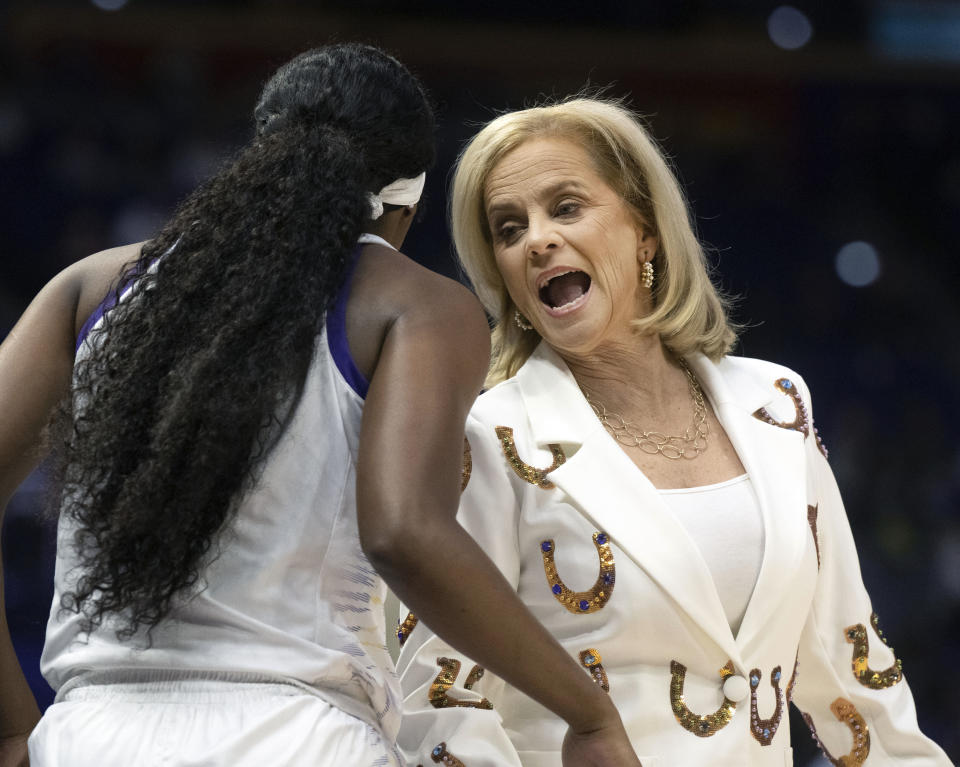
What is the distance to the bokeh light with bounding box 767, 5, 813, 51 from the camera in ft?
24.9

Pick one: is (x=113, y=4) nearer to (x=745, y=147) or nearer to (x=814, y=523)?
(x=745, y=147)

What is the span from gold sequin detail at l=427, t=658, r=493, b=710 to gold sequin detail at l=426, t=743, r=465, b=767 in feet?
0.26

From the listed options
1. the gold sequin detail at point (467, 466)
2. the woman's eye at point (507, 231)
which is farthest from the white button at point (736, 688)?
the woman's eye at point (507, 231)

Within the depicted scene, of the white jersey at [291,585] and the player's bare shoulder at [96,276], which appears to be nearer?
the white jersey at [291,585]

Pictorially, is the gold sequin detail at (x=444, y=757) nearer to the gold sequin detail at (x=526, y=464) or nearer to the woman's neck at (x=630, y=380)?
the gold sequin detail at (x=526, y=464)

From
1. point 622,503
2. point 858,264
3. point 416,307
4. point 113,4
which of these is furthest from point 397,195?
point 858,264

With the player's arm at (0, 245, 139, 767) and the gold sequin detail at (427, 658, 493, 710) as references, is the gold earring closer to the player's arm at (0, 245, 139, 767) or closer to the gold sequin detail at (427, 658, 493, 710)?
the gold sequin detail at (427, 658, 493, 710)

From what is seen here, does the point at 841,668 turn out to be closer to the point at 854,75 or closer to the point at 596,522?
the point at 596,522

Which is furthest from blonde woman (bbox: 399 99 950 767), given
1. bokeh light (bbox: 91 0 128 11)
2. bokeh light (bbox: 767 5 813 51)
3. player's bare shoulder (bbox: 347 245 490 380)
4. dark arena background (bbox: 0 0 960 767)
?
bokeh light (bbox: 767 5 813 51)

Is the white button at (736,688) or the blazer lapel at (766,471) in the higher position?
the blazer lapel at (766,471)

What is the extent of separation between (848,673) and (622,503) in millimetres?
550

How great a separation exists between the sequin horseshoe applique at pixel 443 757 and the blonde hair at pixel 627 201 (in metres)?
0.77

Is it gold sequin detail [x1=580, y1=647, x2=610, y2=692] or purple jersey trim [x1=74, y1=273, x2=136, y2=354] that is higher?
purple jersey trim [x1=74, y1=273, x2=136, y2=354]

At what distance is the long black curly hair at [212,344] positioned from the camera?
1316 mm
